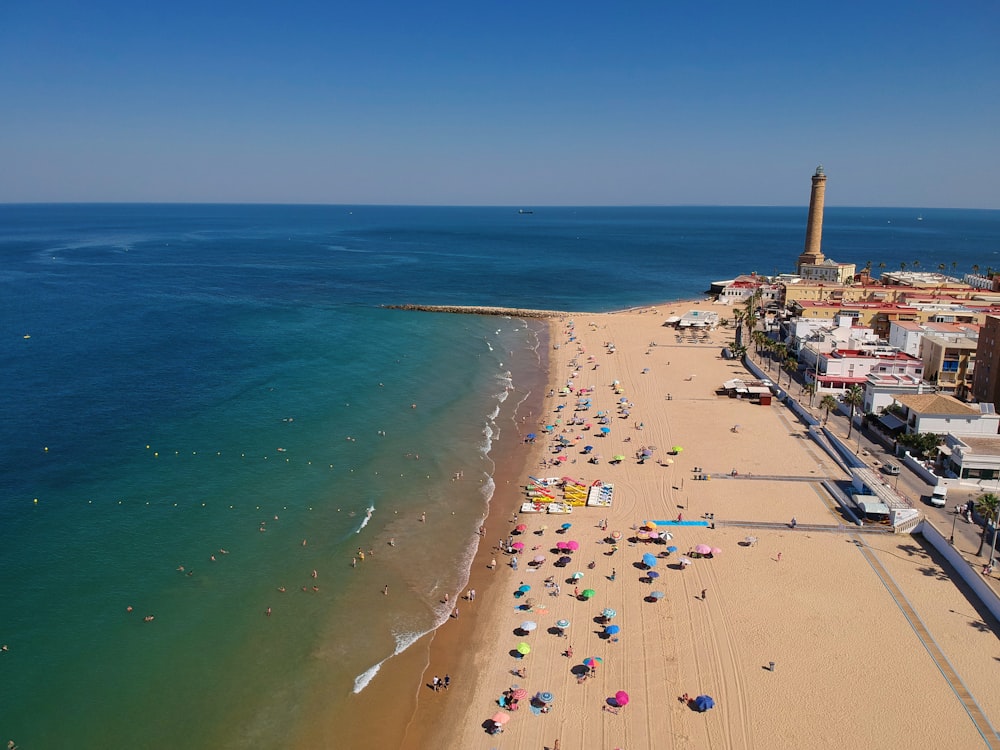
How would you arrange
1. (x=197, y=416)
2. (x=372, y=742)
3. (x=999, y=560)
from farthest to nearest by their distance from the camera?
1. (x=197, y=416)
2. (x=999, y=560)
3. (x=372, y=742)

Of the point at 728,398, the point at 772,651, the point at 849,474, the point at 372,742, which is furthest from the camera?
the point at 728,398

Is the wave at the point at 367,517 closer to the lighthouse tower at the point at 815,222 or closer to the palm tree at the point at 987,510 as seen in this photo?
the palm tree at the point at 987,510

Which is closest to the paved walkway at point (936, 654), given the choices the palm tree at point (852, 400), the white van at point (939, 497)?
the white van at point (939, 497)

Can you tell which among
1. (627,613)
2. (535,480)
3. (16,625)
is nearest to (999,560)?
(627,613)

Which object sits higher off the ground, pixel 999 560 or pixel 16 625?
pixel 999 560

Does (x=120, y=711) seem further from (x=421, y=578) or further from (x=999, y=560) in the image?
(x=999, y=560)

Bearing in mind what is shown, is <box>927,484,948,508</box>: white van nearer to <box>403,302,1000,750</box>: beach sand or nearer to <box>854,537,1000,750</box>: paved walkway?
<box>403,302,1000,750</box>: beach sand

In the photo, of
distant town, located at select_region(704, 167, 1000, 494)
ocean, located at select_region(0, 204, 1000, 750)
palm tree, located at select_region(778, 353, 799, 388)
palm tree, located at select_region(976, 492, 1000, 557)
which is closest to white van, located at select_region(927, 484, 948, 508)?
distant town, located at select_region(704, 167, 1000, 494)

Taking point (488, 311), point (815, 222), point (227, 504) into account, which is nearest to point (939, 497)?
point (227, 504)
